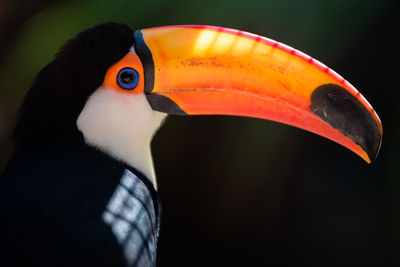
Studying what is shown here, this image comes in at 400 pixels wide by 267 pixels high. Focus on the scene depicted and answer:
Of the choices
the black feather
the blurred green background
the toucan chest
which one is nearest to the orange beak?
the black feather

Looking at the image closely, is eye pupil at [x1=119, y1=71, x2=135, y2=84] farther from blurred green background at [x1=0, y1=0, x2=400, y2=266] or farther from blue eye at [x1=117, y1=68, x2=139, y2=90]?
blurred green background at [x1=0, y1=0, x2=400, y2=266]

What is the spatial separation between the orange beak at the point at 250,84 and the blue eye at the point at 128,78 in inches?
2.0

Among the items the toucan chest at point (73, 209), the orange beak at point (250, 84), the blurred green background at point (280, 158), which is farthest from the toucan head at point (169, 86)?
the blurred green background at point (280, 158)

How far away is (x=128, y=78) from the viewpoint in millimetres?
2590

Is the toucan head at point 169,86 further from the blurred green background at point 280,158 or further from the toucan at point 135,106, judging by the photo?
the blurred green background at point 280,158

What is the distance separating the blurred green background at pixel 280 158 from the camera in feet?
15.7

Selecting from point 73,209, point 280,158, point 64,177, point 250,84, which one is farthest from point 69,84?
point 280,158

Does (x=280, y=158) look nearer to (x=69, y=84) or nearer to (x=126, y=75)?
(x=126, y=75)

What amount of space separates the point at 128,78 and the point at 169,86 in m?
0.20

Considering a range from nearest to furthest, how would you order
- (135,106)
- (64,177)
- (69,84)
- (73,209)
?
(73,209)
(64,177)
(69,84)
(135,106)

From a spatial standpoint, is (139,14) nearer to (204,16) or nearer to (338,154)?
(204,16)

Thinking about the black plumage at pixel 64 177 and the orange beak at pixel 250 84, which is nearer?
the black plumage at pixel 64 177

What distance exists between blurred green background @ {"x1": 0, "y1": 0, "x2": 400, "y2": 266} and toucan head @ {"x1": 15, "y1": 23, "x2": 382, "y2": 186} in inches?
87.9

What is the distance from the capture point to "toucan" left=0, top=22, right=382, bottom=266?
233 centimetres
